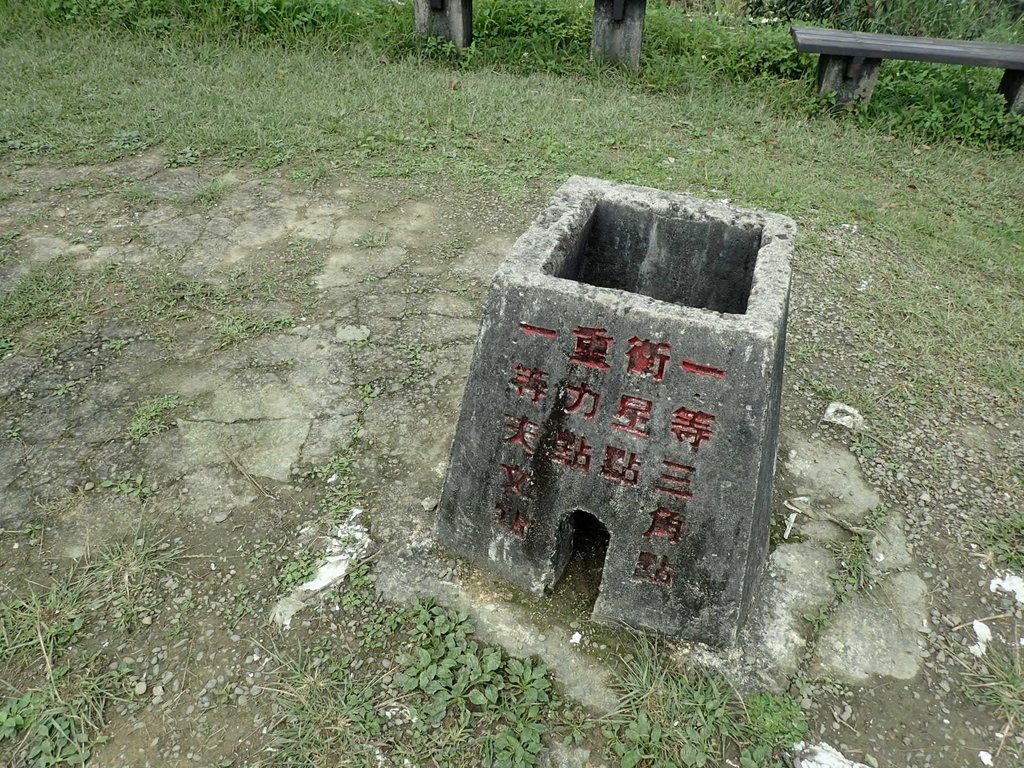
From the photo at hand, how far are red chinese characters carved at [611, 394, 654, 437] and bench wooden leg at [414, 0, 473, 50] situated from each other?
16.4ft

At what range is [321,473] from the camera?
270cm

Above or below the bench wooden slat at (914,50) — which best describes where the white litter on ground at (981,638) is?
below

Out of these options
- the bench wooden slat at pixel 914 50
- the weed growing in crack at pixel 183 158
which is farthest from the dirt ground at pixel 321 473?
the bench wooden slat at pixel 914 50

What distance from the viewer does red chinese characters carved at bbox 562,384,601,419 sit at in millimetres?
2016

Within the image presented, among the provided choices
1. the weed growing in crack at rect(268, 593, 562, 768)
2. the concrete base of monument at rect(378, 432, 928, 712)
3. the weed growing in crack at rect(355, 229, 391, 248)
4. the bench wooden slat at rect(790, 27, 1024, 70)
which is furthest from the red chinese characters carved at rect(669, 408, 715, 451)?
the bench wooden slat at rect(790, 27, 1024, 70)

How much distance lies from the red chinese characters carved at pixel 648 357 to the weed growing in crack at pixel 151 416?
1812mm

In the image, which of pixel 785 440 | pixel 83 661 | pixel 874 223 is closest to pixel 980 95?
pixel 874 223

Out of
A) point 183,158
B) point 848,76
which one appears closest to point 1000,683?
point 183,158

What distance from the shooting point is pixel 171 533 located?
2.46m

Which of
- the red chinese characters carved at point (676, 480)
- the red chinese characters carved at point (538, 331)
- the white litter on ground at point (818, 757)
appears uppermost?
the red chinese characters carved at point (538, 331)

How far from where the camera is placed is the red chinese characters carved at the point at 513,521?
7.28 feet

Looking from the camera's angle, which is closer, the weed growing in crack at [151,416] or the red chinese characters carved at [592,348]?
the red chinese characters carved at [592,348]

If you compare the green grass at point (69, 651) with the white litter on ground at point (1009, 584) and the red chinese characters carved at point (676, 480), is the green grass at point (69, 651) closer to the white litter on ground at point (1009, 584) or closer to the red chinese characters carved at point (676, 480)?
the red chinese characters carved at point (676, 480)

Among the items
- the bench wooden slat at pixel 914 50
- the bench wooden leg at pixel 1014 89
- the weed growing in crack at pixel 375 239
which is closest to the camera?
the weed growing in crack at pixel 375 239
